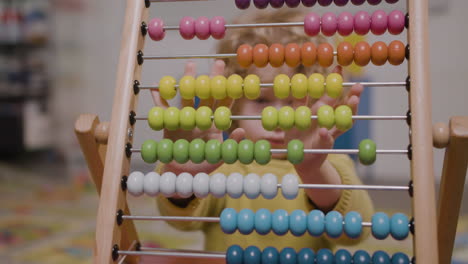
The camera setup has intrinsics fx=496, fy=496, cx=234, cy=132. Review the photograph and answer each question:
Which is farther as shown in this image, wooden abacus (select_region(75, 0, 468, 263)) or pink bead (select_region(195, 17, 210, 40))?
pink bead (select_region(195, 17, 210, 40))

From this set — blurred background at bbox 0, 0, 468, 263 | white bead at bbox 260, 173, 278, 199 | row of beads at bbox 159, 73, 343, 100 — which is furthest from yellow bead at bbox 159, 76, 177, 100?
blurred background at bbox 0, 0, 468, 263

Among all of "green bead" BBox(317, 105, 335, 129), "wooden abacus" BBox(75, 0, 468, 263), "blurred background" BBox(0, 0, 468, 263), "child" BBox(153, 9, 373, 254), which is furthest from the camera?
"blurred background" BBox(0, 0, 468, 263)

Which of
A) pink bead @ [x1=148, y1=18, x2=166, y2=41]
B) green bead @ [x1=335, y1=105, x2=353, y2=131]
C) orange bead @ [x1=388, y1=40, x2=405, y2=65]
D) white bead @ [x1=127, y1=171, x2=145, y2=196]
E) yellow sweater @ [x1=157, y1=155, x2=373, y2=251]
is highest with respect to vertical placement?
pink bead @ [x1=148, y1=18, x2=166, y2=41]

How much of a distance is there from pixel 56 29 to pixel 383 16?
9.29 ft

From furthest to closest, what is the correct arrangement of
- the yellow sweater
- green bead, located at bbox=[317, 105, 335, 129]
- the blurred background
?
the blurred background, the yellow sweater, green bead, located at bbox=[317, 105, 335, 129]

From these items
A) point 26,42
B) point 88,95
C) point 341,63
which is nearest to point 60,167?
point 88,95

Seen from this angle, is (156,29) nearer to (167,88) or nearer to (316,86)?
(167,88)

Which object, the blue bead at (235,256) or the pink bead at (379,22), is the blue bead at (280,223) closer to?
the blue bead at (235,256)

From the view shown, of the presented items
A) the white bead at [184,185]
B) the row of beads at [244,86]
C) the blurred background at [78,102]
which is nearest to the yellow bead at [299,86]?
the row of beads at [244,86]

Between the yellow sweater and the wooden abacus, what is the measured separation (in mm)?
223

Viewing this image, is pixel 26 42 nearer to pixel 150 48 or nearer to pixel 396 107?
pixel 150 48

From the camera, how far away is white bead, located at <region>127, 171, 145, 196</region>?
695mm

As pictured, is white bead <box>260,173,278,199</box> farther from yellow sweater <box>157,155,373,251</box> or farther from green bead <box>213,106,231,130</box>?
yellow sweater <box>157,155,373,251</box>

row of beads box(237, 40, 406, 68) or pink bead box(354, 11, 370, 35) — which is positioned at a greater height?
pink bead box(354, 11, 370, 35)
